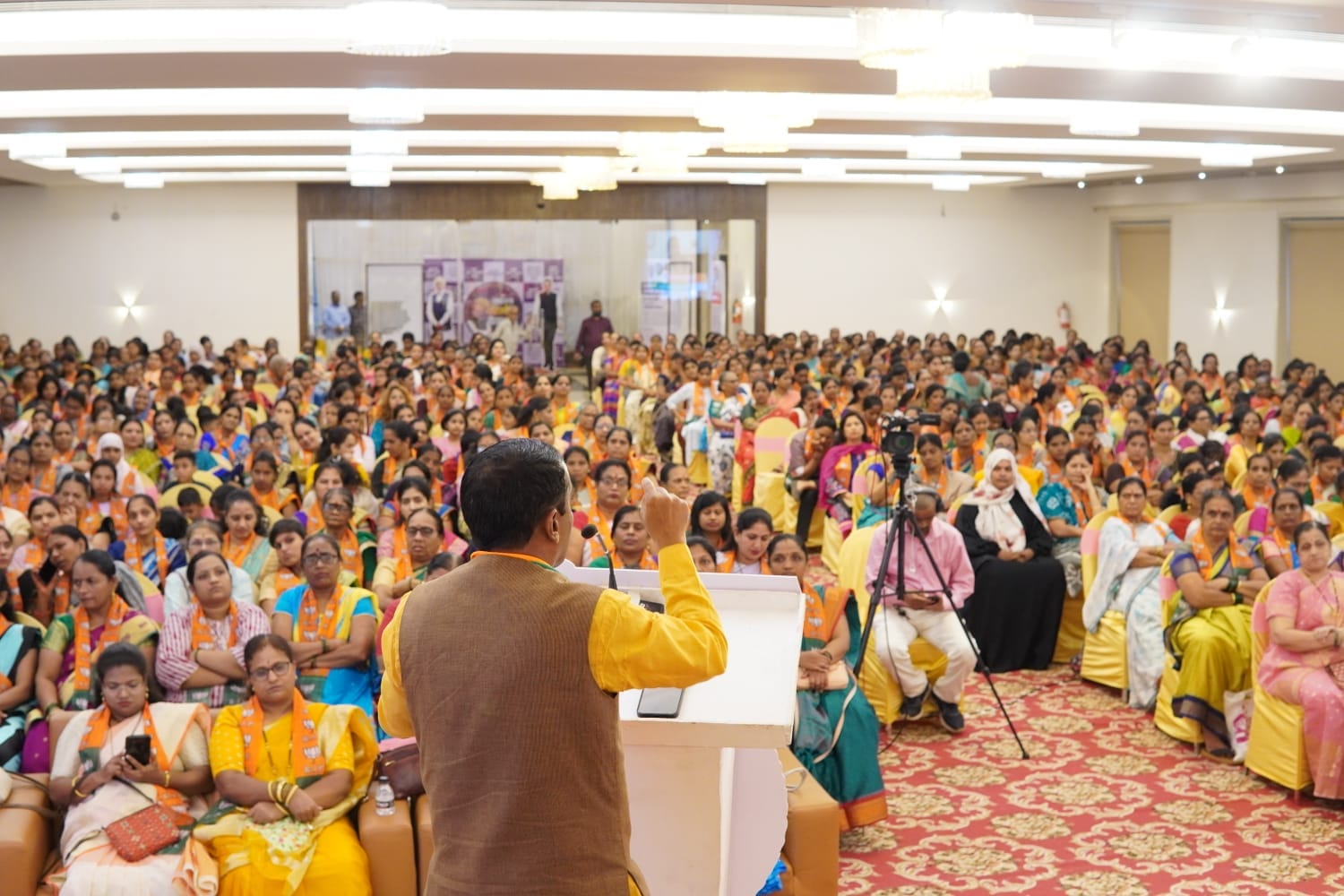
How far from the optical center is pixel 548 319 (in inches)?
799

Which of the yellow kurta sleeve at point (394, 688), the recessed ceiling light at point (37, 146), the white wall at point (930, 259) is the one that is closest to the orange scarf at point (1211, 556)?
the yellow kurta sleeve at point (394, 688)

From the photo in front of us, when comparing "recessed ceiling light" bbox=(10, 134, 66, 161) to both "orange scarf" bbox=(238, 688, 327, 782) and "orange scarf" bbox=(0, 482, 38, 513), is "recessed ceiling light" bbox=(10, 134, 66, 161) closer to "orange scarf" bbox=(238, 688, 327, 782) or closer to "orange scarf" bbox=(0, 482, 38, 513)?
"orange scarf" bbox=(0, 482, 38, 513)

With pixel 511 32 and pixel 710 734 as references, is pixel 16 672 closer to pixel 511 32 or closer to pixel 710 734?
pixel 511 32

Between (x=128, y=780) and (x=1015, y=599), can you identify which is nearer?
(x=128, y=780)

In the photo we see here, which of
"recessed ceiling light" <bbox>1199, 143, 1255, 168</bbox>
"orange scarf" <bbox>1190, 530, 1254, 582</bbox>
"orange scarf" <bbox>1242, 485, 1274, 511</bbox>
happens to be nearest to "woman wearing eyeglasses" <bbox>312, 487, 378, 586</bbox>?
"orange scarf" <bbox>1190, 530, 1254, 582</bbox>

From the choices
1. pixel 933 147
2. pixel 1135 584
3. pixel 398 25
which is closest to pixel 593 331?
pixel 933 147

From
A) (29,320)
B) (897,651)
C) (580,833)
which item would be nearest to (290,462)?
(897,651)

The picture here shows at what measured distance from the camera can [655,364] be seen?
Result: 15.7 meters

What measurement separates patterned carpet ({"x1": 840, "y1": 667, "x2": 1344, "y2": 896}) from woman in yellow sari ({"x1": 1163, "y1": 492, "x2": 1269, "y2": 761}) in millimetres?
212

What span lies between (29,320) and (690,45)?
15.1 m

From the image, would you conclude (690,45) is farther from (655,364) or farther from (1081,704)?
(655,364)

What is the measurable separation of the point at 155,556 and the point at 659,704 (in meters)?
4.64

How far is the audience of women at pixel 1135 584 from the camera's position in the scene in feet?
Answer: 22.0

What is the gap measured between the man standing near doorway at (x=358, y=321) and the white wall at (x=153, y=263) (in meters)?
0.91
